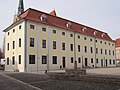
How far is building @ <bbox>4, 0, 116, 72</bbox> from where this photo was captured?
35.2m

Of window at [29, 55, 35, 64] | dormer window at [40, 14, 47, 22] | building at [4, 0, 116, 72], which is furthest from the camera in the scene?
dormer window at [40, 14, 47, 22]

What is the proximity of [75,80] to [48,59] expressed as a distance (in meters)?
23.0

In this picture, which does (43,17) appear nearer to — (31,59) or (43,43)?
(43,43)

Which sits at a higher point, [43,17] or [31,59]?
[43,17]

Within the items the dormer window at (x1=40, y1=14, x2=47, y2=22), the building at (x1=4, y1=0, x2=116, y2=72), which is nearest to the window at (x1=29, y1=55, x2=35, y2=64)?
the building at (x1=4, y1=0, x2=116, y2=72)

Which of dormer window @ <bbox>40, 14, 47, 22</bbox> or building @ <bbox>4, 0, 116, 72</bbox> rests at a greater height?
dormer window @ <bbox>40, 14, 47, 22</bbox>

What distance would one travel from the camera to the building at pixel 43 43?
116ft

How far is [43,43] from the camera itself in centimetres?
3816

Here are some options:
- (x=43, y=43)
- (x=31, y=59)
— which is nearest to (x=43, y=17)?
(x=43, y=43)

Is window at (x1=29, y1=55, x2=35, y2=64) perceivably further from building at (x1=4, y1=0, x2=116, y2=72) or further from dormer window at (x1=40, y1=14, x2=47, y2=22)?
dormer window at (x1=40, y1=14, x2=47, y2=22)

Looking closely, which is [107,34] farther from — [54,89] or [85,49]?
[54,89]

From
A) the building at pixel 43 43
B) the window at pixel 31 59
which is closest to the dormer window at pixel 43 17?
the building at pixel 43 43

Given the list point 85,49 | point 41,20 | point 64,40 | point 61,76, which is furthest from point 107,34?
point 61,76

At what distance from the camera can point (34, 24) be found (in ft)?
120
